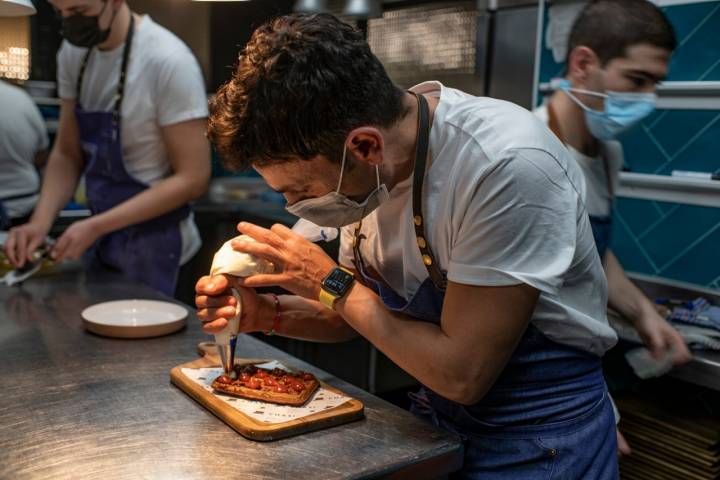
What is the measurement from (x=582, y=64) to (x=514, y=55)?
1219 millimetres

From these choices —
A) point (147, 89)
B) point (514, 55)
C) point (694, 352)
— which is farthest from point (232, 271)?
point (514, 55)

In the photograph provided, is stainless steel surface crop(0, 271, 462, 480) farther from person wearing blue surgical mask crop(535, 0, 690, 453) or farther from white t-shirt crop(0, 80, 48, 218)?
white t-shirt crop(0, 80, 48, 218)

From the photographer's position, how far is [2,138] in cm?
316

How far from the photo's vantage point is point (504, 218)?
1199mm

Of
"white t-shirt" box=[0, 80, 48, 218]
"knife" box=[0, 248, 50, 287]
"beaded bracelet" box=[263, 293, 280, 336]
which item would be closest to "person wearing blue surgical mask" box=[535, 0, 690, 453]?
"beaded bracelet" box=[263, 293, 280, 336]

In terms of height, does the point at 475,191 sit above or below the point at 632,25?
below

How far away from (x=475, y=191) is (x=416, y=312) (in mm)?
295

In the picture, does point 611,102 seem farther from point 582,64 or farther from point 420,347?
point 420,347

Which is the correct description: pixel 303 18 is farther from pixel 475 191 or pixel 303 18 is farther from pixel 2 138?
pixel 2 138

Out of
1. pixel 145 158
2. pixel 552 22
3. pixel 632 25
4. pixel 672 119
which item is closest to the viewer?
pixel 632 25

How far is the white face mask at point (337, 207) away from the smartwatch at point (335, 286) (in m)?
0.10

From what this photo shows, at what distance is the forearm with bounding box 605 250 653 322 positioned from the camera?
217 centimetres

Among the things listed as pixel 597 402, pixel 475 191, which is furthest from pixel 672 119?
pixel 475 191

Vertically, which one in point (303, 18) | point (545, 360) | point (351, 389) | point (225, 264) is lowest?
point (351, 389)
